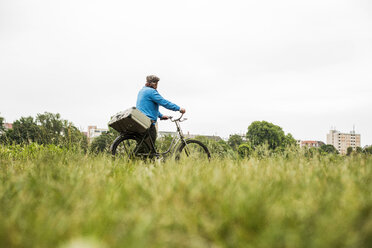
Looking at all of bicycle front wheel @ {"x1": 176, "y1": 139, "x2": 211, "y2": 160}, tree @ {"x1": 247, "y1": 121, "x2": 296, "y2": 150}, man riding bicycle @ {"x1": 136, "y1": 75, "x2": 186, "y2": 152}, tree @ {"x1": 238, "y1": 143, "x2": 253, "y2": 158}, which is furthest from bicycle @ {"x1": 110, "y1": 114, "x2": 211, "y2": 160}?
tree @ {"x1": 247, "y1": 121, "x2": 296, "y2": 150}

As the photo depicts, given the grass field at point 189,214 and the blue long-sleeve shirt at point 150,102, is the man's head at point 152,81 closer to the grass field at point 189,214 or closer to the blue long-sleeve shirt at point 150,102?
the blue long-sleeve shirt at point 150,102

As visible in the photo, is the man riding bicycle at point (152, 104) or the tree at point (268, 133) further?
the tree at point (268, 133)

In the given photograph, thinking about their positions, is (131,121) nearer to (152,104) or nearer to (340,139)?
(152,104)

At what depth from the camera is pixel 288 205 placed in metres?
1.83

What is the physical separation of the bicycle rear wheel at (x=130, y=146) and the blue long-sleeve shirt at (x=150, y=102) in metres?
0.63

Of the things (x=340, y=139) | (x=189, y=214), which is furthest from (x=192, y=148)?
(x=340, y=139)

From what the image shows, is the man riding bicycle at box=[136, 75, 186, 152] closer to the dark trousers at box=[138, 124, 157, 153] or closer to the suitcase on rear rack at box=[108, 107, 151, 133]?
the dark trousers at box=[138, 124, 157, 153]

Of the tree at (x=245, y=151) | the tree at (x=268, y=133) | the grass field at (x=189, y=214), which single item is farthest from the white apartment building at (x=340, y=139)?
→ the grass field at (x=189, y=214)

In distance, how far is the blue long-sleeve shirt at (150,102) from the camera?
251 inches

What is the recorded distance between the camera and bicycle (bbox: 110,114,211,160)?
618cm

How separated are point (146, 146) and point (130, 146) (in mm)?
358

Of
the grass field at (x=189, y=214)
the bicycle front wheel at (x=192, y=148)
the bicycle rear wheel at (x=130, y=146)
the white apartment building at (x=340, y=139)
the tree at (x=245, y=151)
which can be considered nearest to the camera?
the grass field at (x=189, y=214)

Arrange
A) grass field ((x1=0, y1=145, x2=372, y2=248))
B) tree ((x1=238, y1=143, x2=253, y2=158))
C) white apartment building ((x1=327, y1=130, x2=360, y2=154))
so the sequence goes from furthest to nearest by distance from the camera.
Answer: white apartment building ((x1=327, y1=130, x2=360, y2=154)), tree ((x1=238, y1=143, x2=253, y2=158)), grass field ((x1=0, y1=145, x2=372, y2=248))

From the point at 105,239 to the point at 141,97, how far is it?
16.9 feet
